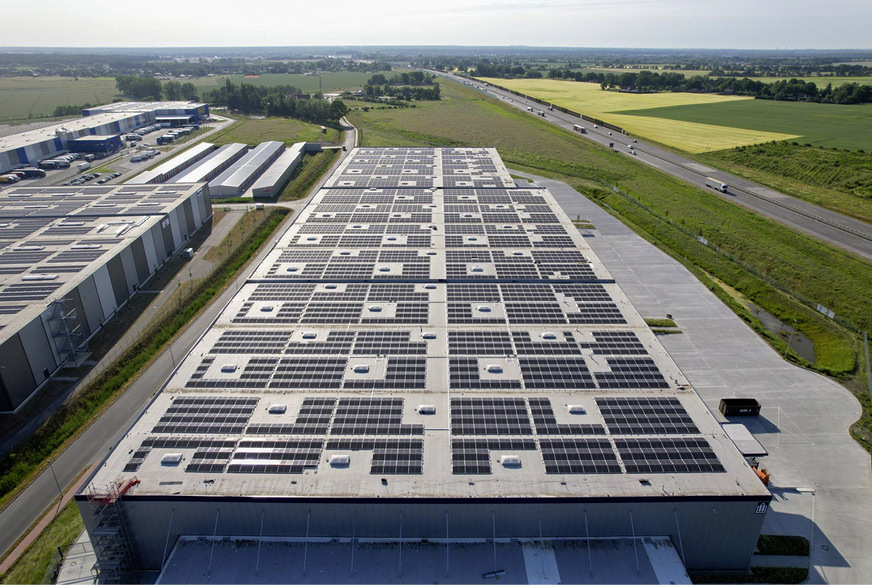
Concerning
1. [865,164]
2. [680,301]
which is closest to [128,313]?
[680,301]

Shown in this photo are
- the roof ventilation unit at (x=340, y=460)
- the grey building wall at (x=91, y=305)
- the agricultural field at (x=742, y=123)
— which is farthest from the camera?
the agricultural field at (x=742, y=123)

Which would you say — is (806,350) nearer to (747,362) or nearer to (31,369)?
(747,362)

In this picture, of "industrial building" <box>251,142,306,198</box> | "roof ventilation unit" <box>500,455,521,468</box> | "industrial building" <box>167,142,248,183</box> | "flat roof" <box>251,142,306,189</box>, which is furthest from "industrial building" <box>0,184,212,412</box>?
"roof ventilation unit" <box>500,455,521,468</box>

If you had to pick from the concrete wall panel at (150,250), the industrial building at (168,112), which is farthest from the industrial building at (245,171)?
the industrial building at (168,112)

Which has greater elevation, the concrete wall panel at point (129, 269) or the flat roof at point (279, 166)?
the flat roof at point (279, 166)

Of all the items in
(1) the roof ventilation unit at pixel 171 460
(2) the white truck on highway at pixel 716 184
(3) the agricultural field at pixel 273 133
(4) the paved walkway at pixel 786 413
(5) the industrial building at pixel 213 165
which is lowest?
(4) the paved walkway at pixel 786 413

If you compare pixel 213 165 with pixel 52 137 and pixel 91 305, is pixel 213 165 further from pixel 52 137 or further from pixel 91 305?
pixel 91 305

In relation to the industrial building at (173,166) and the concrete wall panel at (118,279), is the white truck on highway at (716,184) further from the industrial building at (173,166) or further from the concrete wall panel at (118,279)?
the industrial building at (173,166)

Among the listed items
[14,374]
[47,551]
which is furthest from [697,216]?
[14,374]
